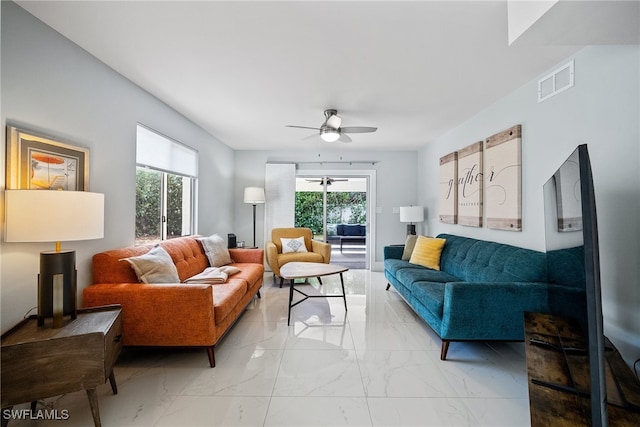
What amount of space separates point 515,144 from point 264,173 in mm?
4239

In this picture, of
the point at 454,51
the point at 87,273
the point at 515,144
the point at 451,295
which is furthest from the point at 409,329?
the point at 87,273

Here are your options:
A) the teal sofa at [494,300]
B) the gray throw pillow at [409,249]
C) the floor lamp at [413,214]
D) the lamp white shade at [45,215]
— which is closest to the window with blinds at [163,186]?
the lamp white shade at [45,215]

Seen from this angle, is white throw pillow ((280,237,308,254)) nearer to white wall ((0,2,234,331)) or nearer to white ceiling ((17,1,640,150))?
white ceiling ((17,1,640,150))

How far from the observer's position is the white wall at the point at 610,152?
5.75 feet

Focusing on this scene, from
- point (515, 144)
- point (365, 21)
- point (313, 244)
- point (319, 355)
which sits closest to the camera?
point (365, 21)

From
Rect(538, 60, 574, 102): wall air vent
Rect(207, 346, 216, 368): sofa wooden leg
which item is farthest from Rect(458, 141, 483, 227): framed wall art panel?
Rect(207, 346, 216, 368): sofa wooden leg

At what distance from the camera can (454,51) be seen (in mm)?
2158

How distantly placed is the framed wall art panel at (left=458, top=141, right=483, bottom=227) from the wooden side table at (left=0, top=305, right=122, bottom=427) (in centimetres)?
372

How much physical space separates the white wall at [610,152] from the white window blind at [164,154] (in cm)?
387

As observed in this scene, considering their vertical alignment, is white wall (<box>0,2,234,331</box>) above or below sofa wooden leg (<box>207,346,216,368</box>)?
above

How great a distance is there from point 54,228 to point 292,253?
3.39 m

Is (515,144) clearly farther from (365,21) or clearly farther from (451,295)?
(365,21)

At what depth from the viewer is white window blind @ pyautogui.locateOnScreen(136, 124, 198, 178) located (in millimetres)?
2984

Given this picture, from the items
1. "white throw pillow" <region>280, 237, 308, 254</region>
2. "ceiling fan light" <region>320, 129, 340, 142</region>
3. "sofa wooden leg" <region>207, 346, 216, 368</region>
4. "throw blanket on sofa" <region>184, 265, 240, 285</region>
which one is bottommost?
"sofa wooden leg" <region>207, 346, 216, 368</region>
